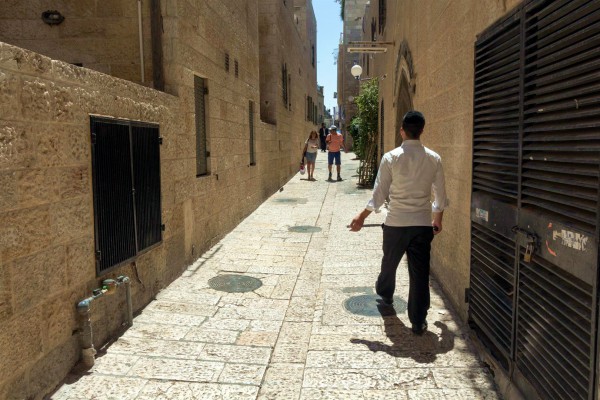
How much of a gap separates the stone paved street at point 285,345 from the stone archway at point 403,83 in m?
2.75

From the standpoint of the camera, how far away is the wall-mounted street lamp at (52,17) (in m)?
5.27

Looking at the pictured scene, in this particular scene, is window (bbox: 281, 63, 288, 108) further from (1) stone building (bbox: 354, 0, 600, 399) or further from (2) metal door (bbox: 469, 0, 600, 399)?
(2) metal door (bbox: 469, 0, 600, 399)

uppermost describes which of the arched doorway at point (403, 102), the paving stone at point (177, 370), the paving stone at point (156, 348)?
the arched doorway at point (403, 102)

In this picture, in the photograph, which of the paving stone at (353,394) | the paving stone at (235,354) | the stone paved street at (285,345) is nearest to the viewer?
the paving stone at (353,394)

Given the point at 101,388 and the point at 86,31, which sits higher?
the point at 86,31

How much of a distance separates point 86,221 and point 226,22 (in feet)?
16.7

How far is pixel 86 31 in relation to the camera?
5.30 m

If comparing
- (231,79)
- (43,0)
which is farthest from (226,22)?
(43,0)

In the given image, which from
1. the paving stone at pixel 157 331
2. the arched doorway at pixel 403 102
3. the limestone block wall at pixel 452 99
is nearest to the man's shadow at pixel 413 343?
the limestone block wall at pixel 452 99

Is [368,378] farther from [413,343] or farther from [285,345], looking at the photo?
[285,345]

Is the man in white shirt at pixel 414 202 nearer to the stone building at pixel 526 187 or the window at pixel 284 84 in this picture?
the stone building at pixel 526 187

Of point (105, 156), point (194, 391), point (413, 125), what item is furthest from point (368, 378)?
point (105, 156)

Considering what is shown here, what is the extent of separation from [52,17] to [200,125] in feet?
6.92

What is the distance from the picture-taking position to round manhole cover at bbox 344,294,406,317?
15.1 ft
